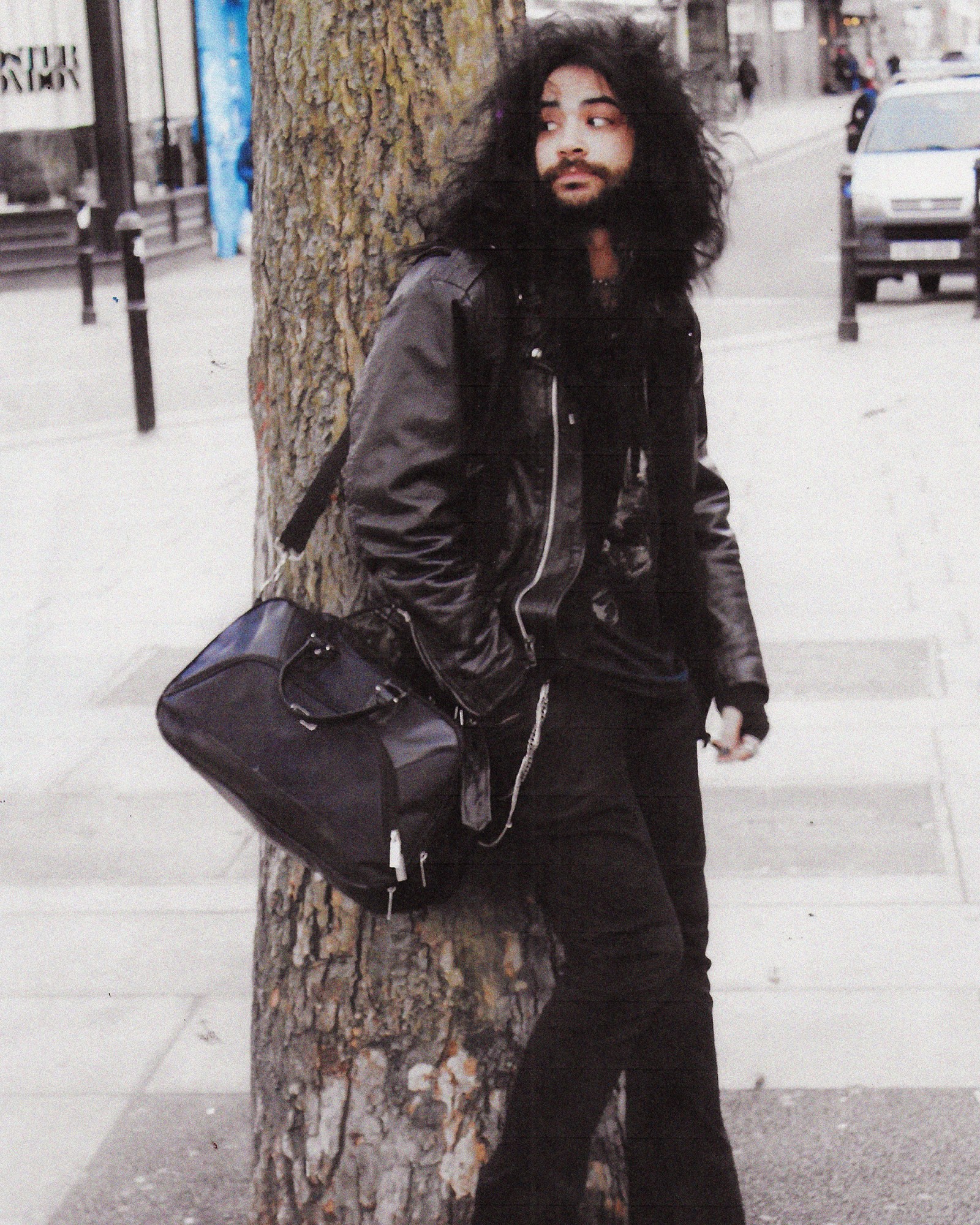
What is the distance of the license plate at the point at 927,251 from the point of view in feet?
49.2

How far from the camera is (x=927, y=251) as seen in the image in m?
15.0

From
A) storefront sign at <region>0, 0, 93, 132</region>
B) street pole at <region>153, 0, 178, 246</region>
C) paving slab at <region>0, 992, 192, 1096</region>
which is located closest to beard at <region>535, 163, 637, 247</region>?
paving slab at <region>0, 992, 192, 1096</region>

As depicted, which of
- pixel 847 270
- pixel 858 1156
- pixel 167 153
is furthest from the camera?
pixel 167 153

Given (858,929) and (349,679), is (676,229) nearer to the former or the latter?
(349,679)

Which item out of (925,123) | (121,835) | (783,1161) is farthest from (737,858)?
(925,123)

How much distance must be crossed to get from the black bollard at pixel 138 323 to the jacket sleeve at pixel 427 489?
8.20 meters

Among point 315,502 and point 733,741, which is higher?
point 315,502

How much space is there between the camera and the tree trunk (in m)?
→ 2.65

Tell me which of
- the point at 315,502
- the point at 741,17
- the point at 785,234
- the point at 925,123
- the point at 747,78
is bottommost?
the point at 785,234

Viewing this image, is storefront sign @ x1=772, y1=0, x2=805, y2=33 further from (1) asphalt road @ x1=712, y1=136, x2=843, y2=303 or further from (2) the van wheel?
(2) the van wheel

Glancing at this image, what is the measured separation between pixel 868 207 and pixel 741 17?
35437 millimetres

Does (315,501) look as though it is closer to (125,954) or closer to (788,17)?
(125,954)

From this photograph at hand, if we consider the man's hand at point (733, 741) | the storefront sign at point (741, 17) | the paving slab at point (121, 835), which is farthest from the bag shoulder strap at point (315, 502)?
the storefront sign at point (741, 17)

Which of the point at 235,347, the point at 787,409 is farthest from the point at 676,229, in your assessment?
the point at 235,347
